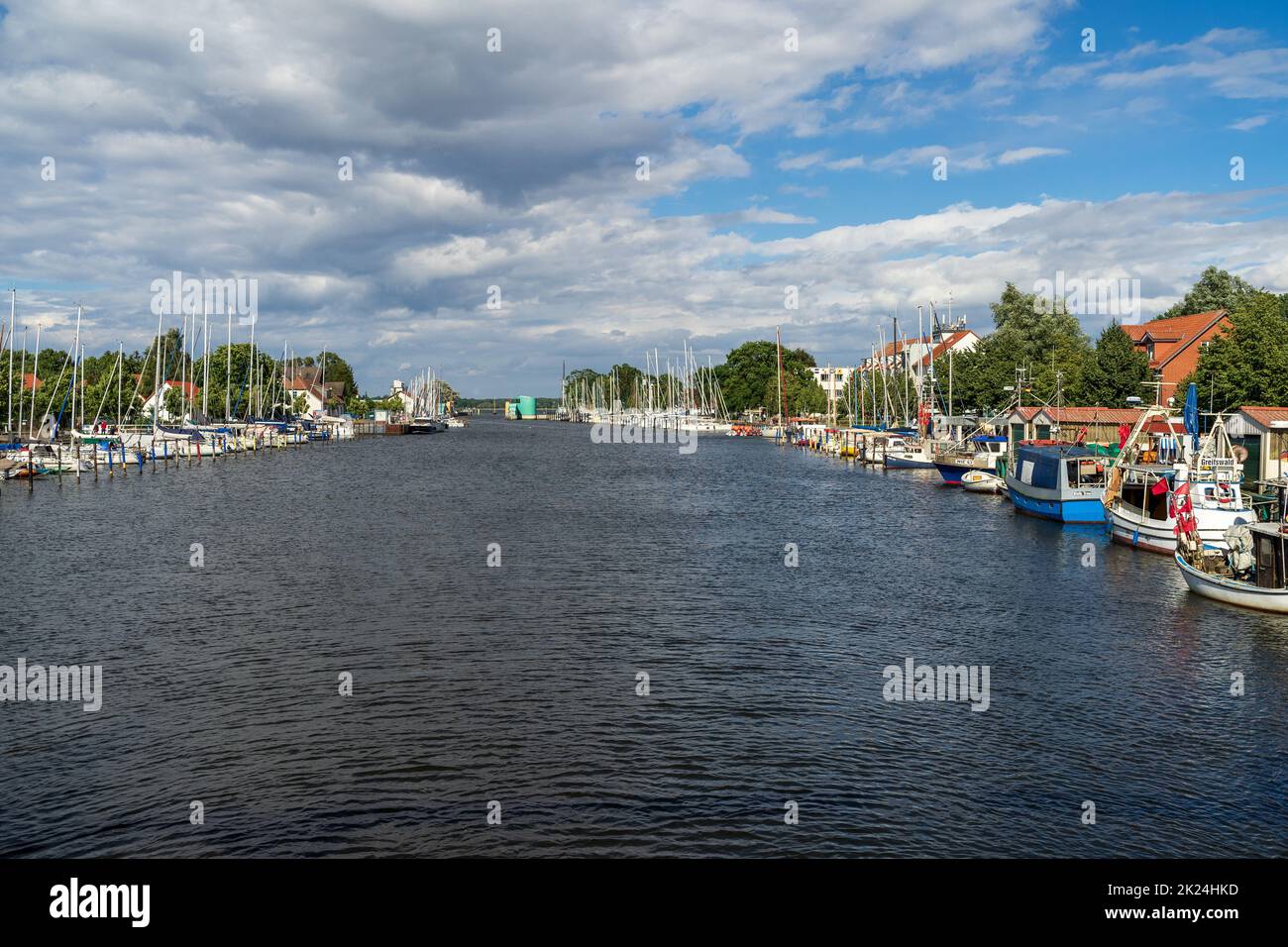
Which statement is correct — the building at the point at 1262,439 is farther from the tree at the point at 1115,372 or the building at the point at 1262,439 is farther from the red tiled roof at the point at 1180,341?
the red tiled roof at the point at 1180,341

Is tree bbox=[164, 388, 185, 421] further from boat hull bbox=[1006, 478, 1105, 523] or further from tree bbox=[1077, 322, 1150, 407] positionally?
boat hull bbox=[1006, 478, 1105, 523]

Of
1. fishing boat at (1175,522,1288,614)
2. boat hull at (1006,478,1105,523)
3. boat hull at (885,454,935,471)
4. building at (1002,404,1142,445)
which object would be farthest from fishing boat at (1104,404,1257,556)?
boat hull at (885,454,935,471)

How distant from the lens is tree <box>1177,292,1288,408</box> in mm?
72644

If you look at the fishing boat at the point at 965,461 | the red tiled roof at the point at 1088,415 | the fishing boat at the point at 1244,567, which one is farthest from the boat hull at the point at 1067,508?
the red tiled roof at the point at 1088,415

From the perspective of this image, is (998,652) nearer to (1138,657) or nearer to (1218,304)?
(1138,657)

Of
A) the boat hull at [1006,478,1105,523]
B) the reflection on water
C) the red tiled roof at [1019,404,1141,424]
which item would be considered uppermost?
the red tiled roof at [1019,404,1141,424]

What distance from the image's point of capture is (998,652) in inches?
1219

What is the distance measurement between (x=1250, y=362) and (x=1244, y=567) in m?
45.9

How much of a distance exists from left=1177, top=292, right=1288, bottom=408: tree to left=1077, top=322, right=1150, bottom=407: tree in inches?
716

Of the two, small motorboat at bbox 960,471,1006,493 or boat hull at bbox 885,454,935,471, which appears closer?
small motorboat at bbox 960,471,1006,493

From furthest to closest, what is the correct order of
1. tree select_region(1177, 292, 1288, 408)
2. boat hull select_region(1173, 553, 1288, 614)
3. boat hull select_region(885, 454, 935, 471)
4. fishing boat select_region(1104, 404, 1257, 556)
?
boat hull select_region(885, 454, 935, 471) → tree select_region(1177, 292, 1288, 408) → fishing boat select_region(1104, 404, 1257, 556) → boat hull select_region(1173, 553, 1288, 614)
